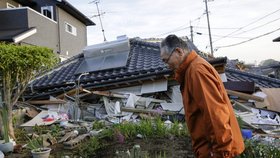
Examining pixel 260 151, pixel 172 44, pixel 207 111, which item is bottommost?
pixel 260 151

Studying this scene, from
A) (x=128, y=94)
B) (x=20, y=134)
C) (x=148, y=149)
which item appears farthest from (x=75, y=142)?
(x=128, y=94)

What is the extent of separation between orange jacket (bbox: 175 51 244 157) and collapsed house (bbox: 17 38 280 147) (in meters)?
4.43

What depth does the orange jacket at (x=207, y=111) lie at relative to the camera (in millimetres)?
2145

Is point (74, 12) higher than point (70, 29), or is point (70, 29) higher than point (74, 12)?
point (74, 12)

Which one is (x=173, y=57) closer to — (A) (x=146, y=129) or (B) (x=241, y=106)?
(A) (x=146, y=129)

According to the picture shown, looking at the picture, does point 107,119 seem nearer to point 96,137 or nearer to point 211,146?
point 96,137

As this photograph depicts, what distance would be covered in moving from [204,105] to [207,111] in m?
0.05

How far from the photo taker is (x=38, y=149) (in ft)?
16.0

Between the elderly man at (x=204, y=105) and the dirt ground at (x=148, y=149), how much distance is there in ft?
7.26

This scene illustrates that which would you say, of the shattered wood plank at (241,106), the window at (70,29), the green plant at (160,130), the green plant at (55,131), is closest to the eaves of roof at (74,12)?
the window at (70,29)

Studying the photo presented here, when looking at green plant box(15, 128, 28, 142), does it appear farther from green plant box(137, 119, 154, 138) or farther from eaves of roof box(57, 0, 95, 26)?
eaves of roof box(57, 0, 95, 26)

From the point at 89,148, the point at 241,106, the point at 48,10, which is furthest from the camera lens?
the point at 48,10

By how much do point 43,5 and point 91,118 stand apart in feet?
42.1

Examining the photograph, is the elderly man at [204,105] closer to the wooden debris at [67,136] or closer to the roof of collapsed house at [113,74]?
the wooden debris at [67,136]
